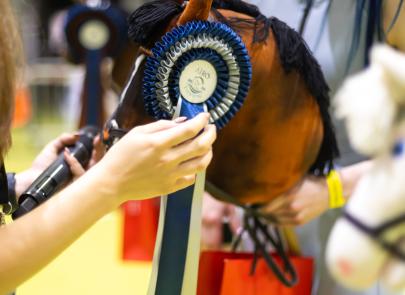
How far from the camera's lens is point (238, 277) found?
2.60 feet

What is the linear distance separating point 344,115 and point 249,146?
0.31 meters

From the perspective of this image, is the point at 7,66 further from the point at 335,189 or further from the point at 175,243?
the point at 335,189

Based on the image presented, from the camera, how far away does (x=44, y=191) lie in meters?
0.78

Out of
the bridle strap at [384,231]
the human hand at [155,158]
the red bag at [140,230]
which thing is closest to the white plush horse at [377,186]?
the bridle strap at [384,231]

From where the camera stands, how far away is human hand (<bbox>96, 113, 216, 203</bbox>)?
583mm

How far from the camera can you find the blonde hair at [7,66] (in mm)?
633

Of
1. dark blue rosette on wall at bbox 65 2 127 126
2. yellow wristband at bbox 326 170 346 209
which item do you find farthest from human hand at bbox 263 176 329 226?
dark blue rosette on wall at bbox 65 2 127 126

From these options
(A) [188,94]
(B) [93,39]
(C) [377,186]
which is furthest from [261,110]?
(B) [93,39]

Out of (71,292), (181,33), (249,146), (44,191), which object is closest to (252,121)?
(249,146)

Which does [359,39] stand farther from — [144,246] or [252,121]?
[144,246]

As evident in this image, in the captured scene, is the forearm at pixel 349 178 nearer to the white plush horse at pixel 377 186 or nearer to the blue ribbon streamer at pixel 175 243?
the blue ribbon streamer at pixel 175 243

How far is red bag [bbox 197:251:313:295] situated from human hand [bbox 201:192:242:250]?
208mm

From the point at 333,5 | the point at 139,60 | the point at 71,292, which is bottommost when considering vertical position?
the point at 71,292

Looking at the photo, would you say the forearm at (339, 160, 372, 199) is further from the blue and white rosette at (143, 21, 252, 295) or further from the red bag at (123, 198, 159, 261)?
the red bag at (123, 198, 159, 261)
